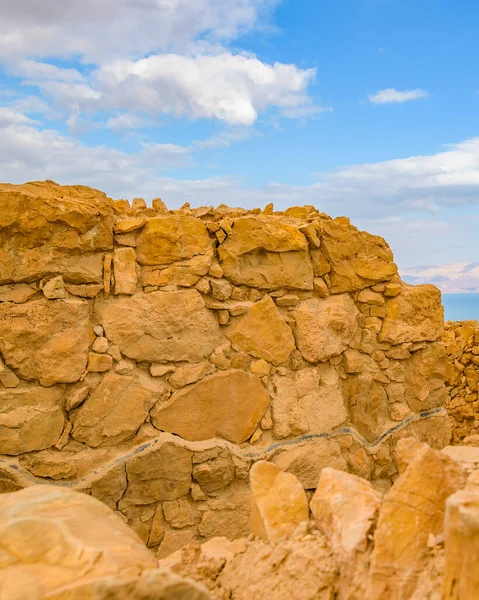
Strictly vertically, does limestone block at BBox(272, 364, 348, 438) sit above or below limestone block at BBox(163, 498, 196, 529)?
above

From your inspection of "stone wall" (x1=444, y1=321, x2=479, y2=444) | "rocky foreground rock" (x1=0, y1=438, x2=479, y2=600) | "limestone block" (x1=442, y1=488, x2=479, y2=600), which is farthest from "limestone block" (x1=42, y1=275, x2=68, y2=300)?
"stone wall" (x1=444, y1=321, x2=479, y2=444)

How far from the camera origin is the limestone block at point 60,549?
3.63ft

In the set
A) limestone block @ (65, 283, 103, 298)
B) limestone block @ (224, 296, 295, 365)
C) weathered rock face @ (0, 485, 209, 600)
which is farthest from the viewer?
limestone block @ (224, 296, 295, 365)

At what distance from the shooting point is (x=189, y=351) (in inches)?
127

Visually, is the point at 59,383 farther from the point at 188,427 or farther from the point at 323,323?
the point at 323,323

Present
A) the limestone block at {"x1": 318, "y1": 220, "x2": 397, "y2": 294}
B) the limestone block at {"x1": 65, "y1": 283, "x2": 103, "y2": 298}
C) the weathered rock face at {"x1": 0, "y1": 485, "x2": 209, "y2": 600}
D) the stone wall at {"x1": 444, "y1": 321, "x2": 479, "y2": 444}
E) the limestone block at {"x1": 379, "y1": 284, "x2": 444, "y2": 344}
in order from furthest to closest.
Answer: the stone wall at {"x1": 444, "y1": 321, "x2": 479, "y2": 444} < the limestone block at {"x1": 379, "y1": 284, "x2": 444, "y2": 344} < the limestone block at {"x1": 318, "y1": 220, "x2": 397, "y2": 294} < the limestone block at {"x1": 65, "y1": 283, "x2": 103, "y2": 298} < the weathered rock face at {"x1": 0, "y1": 485, "x2": 209, "y2": 600}

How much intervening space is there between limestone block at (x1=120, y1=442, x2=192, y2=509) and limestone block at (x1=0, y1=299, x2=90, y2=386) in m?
0.62

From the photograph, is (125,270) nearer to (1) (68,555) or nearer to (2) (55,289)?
(2) (55,289)

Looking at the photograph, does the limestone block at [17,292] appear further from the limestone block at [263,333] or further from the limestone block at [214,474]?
the limestone block at [214,474]

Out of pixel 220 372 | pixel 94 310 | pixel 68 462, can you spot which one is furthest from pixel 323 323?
pixel 68 462

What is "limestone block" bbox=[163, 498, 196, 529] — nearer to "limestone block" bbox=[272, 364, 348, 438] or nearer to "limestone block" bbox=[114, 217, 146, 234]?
"limestone block" bbox=[272, 364, 348, 438]

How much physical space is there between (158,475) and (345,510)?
187 cm

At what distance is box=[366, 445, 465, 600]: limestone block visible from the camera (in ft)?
4.03

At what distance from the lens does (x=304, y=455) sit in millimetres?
3465
